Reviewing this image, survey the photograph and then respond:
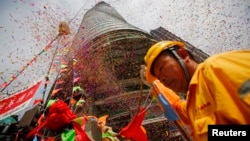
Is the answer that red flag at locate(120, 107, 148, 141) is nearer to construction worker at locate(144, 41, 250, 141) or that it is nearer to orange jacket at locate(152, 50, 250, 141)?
construction worker at locate(144, 41, 250, 141)

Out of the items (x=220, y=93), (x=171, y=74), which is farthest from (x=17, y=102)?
(x=220, y=93)

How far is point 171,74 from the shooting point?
8.77 feet

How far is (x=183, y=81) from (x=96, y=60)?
18.4 metres

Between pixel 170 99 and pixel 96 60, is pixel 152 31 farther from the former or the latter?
pixel 170 99

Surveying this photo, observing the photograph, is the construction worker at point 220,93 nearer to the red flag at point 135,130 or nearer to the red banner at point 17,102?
the red flag at point 135,130

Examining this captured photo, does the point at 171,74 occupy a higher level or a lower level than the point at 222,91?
lower

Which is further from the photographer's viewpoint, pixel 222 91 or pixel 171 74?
pixel 171 74

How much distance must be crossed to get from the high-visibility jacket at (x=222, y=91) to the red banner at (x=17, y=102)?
11.8ft

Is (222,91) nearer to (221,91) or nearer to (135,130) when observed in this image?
(221,91)

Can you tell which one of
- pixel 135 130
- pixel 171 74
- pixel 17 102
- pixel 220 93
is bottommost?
pixel 135 130

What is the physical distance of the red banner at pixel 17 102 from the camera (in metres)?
4.44

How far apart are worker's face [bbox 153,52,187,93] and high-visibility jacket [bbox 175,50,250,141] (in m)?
0.70

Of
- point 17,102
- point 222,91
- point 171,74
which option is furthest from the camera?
point 17,102

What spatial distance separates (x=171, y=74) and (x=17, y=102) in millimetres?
3425
